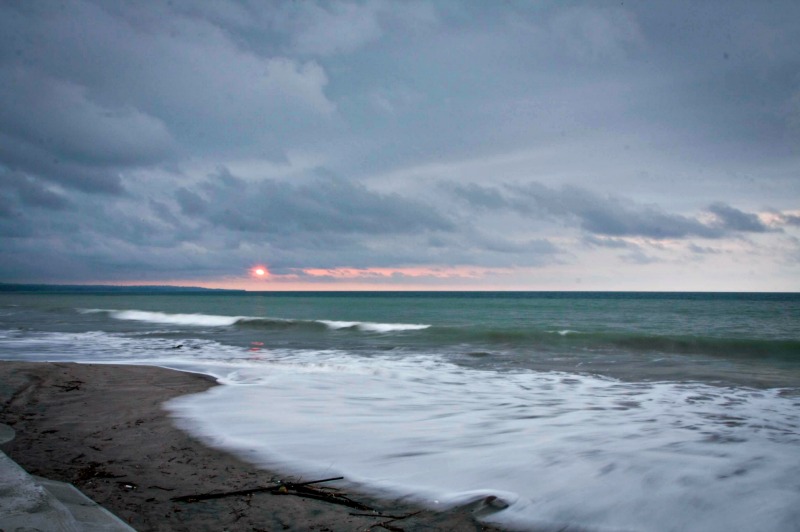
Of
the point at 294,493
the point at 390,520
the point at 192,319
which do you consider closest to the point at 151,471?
the point at 294,493

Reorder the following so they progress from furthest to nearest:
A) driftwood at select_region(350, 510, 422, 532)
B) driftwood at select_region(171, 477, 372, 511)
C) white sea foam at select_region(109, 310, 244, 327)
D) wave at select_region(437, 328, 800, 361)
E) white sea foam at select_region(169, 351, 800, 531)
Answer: white sea foam at select_region(109, 310, 244, 327)
wave at select_region(437, 328, 800, 361)
white sea foam at select_region(169, 351, 800, 531)
driftwood at select_region(171, 477, 372, 511)
driftwood at select_region(350, 510, 422, 532)

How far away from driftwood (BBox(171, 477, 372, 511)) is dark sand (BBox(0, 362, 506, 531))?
0.19ft

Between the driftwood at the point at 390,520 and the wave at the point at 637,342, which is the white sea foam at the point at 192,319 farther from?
the driftwood at the point at 390,520

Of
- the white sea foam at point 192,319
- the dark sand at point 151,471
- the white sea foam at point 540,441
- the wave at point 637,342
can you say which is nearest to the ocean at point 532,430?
the white sea foam at point 540,441

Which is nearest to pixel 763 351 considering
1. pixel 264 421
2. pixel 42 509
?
pixel 264 421

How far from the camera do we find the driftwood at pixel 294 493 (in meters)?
3.59

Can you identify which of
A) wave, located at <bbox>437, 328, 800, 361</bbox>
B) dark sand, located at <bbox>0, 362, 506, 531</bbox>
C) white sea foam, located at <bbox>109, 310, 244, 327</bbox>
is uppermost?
dark sand, located at <bbox>0, 362, 506, 531</bbox>

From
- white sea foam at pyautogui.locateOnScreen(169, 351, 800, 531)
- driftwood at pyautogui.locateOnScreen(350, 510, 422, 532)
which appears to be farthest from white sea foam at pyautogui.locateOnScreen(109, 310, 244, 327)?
driftwood at pyautogui.locateOnScreen(350, 510, 422, 532)

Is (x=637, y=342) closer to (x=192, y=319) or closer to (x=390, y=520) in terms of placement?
(x=390, y=520)

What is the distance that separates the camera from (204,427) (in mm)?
5797

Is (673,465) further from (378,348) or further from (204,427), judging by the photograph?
(378,348)

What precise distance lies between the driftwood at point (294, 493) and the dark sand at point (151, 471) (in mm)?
58

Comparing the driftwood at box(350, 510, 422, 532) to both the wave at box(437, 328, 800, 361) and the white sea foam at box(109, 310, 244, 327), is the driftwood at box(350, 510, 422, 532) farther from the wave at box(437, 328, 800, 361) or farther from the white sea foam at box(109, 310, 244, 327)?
the white sea foam at box(109, 310, 244, 327)

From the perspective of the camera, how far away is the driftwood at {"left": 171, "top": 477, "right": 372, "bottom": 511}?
359 centimetres
